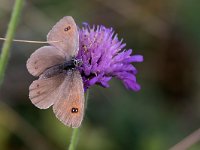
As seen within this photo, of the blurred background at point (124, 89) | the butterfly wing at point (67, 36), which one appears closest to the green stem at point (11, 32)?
the butterfly wing at point (67, 36)

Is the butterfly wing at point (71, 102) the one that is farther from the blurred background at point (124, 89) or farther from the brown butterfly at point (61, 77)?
the blurred background at point (124, 89)

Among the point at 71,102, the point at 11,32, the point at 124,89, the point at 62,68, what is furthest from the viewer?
the point at 124,89

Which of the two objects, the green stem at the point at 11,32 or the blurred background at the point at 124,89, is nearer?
the green stem at the point at 11,32

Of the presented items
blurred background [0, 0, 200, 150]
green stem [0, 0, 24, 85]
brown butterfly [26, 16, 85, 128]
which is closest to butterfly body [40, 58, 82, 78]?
brown butterfly [26, 16, 85, 128]

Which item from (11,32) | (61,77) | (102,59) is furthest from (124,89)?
(11,32)

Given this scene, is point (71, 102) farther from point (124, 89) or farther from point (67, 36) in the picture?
point (124, 89)

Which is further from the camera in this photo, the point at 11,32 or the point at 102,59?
the point at 102,59

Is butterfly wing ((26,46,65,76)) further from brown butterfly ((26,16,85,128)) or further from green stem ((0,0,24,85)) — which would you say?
green stem ((0,0,24,85))
